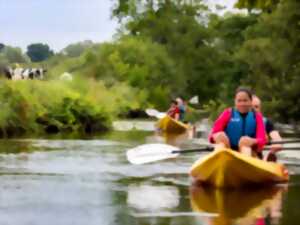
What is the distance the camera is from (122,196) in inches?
493

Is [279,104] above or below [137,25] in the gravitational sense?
below

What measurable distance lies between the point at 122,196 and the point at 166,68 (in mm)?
66365

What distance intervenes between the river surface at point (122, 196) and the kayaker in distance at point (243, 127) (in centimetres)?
70

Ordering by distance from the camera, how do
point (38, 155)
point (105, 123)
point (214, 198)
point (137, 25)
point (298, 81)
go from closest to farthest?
point (214, 198) → point (38, 155) → point (105, 123) → point (298, 81) → point (137, 25)

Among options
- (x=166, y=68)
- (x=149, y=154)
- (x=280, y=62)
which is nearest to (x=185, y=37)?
(x=166, y=68)

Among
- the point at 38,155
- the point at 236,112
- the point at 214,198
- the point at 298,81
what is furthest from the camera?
the point at 298,81

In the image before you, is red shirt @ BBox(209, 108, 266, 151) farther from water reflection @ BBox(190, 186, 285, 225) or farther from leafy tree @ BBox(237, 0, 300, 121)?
leafy tree @ BBox(237, 0, 300, 121)

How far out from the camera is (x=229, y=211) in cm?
1117

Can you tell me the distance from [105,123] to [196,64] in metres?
51.6

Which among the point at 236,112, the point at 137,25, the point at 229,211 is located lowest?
the point at 229,211

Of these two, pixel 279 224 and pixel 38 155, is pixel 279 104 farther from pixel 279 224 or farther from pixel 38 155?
pixel 279 224

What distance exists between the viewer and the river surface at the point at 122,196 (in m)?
10.4

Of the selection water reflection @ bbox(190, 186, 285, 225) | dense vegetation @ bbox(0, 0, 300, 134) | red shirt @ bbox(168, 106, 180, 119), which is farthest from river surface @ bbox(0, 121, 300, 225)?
red shirt @ bbox(168, 106, 180, 119)

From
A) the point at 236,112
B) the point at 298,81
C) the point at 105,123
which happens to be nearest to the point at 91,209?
the point at 236,112
